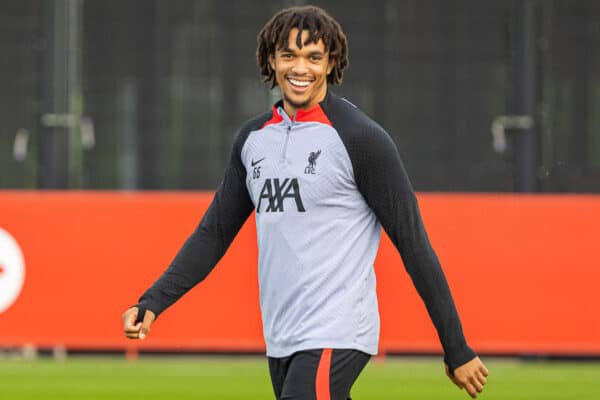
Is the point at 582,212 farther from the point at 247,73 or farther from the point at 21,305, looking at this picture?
the point at 21,305

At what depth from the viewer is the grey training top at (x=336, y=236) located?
4.46 metres

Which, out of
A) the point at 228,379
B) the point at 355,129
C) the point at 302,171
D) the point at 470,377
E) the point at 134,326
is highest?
the point at 355,129

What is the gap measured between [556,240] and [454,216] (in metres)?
0.85

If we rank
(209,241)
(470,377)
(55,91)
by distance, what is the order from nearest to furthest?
(470,377) < (209,241) < (55,91)

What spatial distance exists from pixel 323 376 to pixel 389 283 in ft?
23.8

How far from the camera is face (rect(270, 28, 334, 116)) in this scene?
459cm

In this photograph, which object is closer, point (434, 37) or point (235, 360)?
point (235, 360)

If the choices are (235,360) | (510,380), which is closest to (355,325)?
(510,380)

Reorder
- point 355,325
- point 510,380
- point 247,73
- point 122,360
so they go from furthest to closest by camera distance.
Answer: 1. point 247,73
2. point 122,360
3. point 510,380
4. point 355,325

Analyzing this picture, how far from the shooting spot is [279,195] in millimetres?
4551

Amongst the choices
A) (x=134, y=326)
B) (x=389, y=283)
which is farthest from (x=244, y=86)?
(x=134, y=326)

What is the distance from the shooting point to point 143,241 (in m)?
12.2

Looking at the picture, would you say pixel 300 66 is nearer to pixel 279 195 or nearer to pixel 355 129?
pixel 355 129

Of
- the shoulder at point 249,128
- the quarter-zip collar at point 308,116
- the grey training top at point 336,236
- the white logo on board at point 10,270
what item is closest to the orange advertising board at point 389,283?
the white logo on board at point 10,270
